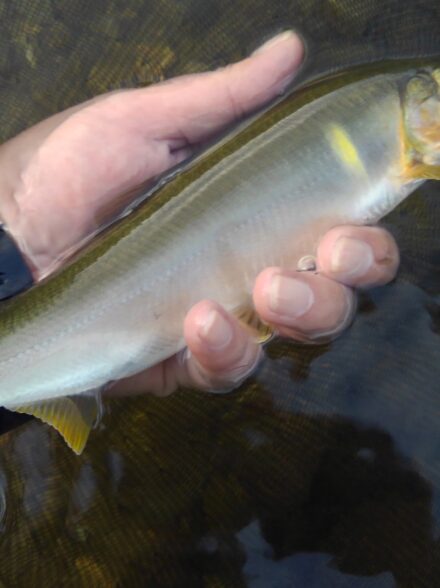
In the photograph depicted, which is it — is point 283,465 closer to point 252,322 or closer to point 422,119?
point 252,322

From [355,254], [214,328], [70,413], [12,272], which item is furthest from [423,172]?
[12,272]

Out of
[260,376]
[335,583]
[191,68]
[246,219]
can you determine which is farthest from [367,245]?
[191,68]

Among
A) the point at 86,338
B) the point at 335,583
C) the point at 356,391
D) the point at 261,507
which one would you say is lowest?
the point at 335,583

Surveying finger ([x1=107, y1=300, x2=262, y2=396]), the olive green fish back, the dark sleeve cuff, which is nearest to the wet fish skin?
finger ([x1=107, y1=300, x2=262, y2=396])

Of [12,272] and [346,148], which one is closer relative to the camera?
[346,148]

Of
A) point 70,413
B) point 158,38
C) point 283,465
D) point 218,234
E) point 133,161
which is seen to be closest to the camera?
point 218,234

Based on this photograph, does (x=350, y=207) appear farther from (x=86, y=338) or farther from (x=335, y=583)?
(x=335, y=583)

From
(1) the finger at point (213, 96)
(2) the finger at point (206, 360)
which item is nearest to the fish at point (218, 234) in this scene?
(2) the finger at point (206, 360)
